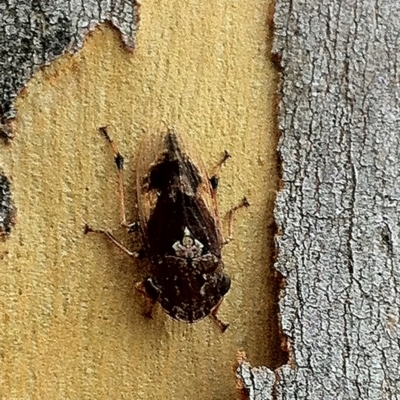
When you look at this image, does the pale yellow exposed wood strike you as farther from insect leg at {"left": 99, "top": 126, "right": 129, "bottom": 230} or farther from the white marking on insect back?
the white marking on insect back

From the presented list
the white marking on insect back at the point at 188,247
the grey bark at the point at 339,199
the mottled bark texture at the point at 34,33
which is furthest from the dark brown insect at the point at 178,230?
the mottled bark texture at the point at 34,33

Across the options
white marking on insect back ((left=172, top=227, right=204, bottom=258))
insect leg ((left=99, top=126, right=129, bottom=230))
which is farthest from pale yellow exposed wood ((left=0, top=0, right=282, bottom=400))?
white marking on insect back ((left=172, top=227, right=204, bottom=258))

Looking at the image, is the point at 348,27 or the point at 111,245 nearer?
the point at 111,245

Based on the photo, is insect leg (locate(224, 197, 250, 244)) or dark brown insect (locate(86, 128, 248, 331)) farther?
insect leg (locate(224, 197, 250, 244))

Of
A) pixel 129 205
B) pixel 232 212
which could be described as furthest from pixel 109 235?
pixel 232 212

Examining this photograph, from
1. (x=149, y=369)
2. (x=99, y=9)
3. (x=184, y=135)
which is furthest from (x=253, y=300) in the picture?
(x=99, y=9)

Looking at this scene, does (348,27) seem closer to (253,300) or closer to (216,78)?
(216,78)

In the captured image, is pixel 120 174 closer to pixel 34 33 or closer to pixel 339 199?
pixel 34 33
